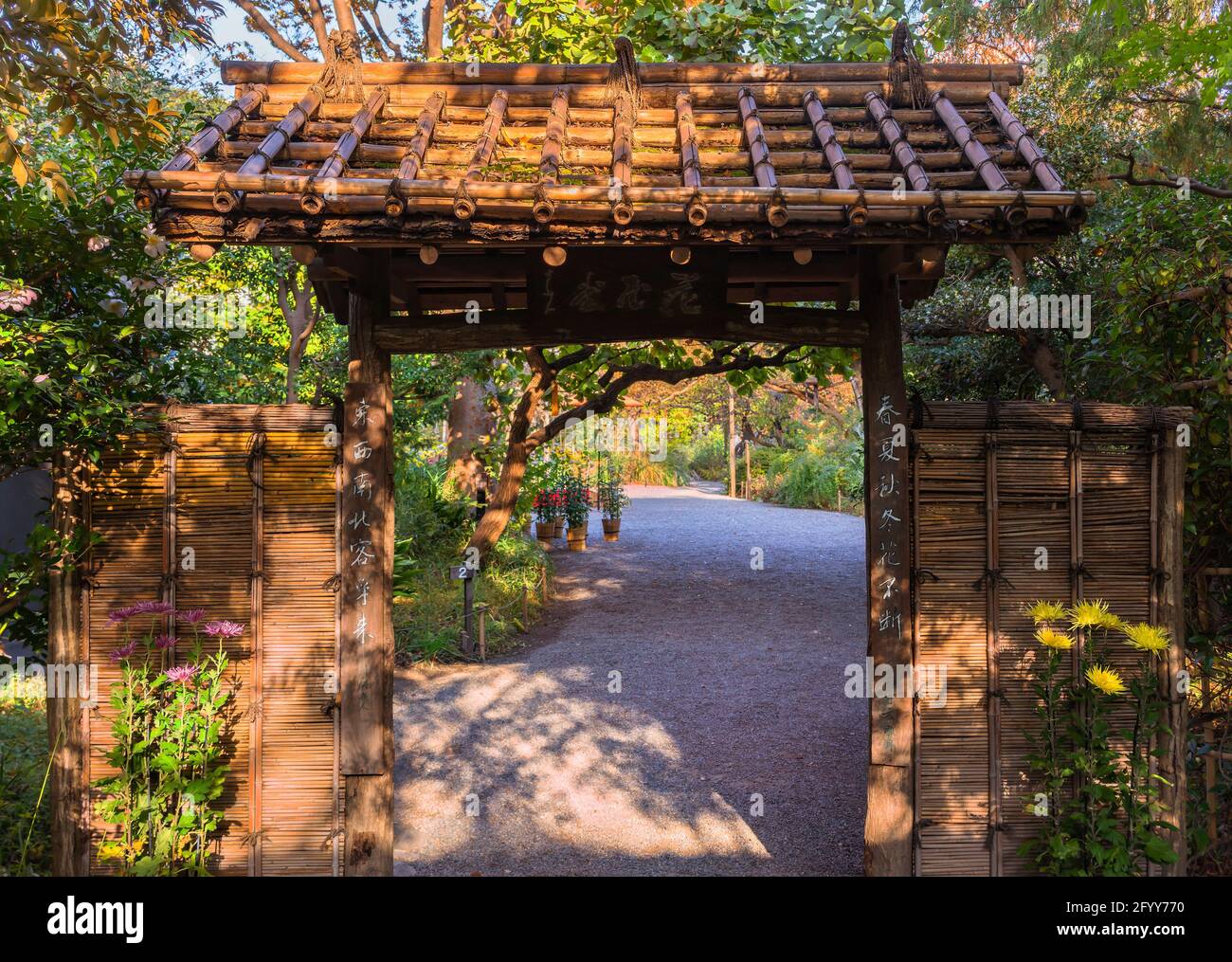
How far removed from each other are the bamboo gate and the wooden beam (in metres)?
0.01

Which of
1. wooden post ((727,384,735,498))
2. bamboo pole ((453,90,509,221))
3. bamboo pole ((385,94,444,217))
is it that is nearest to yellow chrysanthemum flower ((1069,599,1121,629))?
bamboo pole ((453,90,509,221))

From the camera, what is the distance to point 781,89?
3998 mm

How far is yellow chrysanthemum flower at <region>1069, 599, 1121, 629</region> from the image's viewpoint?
11.9 ft

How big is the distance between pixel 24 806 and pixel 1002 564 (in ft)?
15.7

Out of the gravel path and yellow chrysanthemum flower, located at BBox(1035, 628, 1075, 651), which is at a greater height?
yellow chrysanthemum flower, located at BBox(1035, 628, 1075, 651)

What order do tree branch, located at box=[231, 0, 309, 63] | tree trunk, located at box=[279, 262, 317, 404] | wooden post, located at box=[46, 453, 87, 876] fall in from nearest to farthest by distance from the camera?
1. wooden post, located at box=[46, 453, 87, 876]
2. tree trunk, located at box=[279, 262, 317, 404]
3. tree branch, located at box=[231, 0, 309, 63]

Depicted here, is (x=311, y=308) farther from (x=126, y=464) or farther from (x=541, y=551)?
(x=126, y=464)

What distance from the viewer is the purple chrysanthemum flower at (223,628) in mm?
3566

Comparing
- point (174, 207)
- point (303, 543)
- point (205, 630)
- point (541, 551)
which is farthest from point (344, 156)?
point (541, 551)

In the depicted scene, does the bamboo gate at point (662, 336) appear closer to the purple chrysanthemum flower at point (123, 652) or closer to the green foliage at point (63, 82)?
the purple chrysanthemum flower at point (123, 652)

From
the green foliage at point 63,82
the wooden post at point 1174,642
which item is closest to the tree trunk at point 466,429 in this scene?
the green foliage at point 63,82
